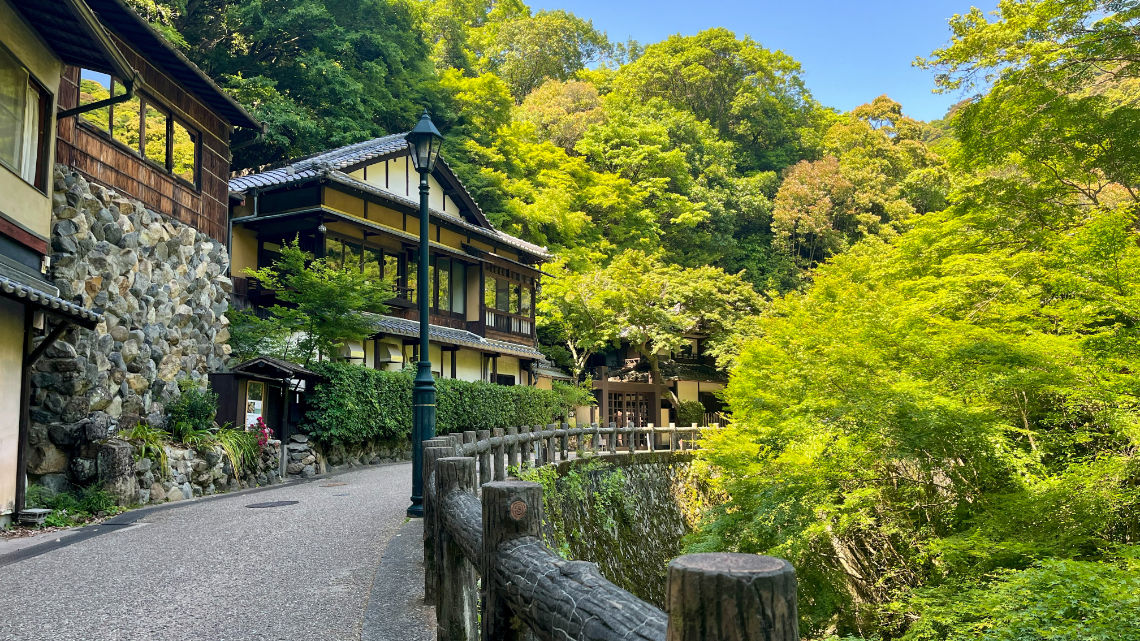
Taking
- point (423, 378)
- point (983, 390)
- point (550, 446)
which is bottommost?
point (550, 446)

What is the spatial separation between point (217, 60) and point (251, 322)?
46.6 feet

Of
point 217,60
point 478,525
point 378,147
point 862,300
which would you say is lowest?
point 478,525

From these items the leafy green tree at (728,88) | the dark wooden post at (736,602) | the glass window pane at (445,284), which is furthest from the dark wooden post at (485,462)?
the leafy green tree at (728,88)

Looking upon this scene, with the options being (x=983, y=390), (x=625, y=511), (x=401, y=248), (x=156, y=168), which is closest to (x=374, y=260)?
(x=401, y=248)

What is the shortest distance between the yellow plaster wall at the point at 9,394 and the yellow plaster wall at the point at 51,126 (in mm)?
1162

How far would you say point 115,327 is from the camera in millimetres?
11164

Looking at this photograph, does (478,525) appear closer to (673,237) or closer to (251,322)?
(251,322)

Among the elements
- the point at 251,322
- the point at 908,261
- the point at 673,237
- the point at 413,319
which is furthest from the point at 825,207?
the point at 251,322

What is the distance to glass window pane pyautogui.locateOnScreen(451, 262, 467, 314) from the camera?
25203 millimetres

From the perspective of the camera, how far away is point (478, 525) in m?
3.22

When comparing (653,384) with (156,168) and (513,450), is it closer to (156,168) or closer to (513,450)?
(513,450)

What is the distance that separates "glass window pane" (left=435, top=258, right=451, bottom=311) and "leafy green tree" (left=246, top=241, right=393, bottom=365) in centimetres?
824

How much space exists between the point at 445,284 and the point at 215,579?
64.0 ft

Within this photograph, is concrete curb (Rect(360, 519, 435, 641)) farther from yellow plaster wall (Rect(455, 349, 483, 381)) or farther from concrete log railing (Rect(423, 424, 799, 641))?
yellow plaster wall (Rect(455, 349, 483, 381))
